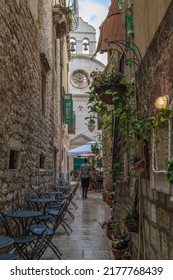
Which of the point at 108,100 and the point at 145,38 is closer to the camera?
the point at 145,38

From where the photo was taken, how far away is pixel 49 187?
820cm

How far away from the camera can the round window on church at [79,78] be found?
87.9 ft

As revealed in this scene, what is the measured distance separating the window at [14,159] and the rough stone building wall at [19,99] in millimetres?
76

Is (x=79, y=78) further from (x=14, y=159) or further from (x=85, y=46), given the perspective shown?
(x=14, y=159)

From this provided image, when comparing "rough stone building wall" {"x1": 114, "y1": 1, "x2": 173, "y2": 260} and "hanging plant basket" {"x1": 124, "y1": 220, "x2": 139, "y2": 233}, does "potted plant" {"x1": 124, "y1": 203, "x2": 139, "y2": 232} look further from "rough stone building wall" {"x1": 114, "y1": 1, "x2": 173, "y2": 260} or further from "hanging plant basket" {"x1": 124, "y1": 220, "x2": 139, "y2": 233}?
"rough stone building wall" {"x1": 114, "y1": 1, "x2": 173, "y2": 260}

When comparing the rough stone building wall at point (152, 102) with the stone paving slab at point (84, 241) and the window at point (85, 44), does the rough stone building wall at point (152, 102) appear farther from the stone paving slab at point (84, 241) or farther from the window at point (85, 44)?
the window at point (85, 44)

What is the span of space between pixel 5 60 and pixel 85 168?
7514 millimetres

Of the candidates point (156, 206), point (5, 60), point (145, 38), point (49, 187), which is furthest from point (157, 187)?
point (49, 187)

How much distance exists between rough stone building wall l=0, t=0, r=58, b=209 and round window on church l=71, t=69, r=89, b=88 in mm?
20311

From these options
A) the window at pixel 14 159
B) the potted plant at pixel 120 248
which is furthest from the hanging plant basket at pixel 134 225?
the window at pixel 14 159

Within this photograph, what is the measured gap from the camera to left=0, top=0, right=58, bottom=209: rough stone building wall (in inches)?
151

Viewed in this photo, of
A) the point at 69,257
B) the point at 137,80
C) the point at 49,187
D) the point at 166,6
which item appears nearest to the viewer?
the point at 166,6
